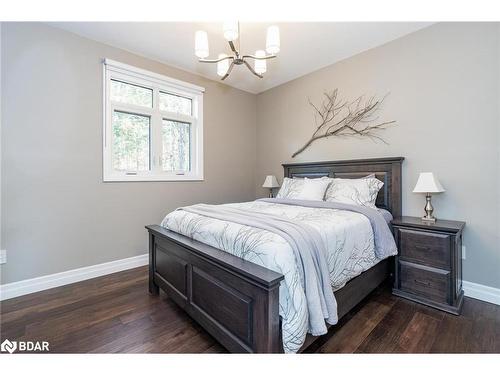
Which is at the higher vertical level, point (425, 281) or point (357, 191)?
point (357, 191)

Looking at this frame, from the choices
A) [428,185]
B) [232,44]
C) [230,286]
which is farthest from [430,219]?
[232,44]

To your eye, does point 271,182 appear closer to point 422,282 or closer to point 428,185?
point 428,185

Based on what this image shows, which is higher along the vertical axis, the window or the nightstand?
the window

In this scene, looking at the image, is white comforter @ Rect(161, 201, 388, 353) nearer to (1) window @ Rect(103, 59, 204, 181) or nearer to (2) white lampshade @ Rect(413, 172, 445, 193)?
(2) white lampshade @ Rect(413, 172, 445, 193)

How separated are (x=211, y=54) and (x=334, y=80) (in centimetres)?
172


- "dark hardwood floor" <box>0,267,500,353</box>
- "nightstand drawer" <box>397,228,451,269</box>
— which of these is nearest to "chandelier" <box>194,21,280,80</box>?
"nightstand drawer" <box>397,228,451,269</box>

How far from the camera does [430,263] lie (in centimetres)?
208

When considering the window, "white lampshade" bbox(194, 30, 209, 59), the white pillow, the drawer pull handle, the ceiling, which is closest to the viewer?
"white lampshade" bbox(194, 30, 209, 59)

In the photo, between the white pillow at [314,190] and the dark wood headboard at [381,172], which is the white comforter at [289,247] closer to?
the white pillow at [314,190]

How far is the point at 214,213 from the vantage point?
207 cm

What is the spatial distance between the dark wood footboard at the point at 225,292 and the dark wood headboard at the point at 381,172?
6.86 feet

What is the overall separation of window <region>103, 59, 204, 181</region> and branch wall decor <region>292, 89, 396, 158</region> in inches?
70.6

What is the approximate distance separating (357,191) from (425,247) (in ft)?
2.56

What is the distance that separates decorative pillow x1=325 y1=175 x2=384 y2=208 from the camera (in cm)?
252
